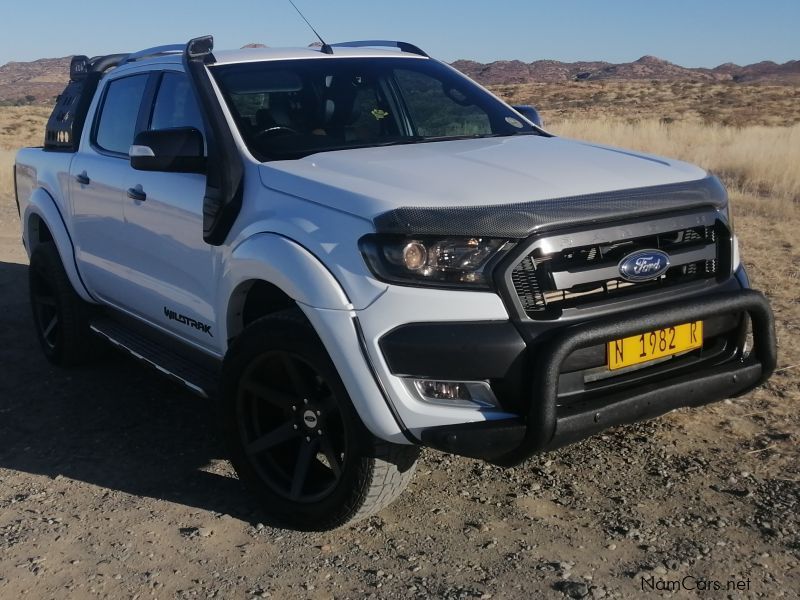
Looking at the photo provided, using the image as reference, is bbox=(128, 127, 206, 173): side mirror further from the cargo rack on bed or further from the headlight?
the cargo rack on bed

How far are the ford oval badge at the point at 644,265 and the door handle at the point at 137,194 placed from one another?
93.5 inches

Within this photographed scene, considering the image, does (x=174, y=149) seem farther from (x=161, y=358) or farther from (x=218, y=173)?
(x=161, y=358)

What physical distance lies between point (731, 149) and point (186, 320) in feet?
41.8

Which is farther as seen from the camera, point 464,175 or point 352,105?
Result: point 352,105

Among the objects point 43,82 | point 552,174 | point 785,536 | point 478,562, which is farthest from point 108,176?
point 43,82

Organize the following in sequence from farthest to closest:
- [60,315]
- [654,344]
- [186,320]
→ [60,315], [186,320], [654,344]

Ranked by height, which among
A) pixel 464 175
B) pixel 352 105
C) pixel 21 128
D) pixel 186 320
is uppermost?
pixel 21 128

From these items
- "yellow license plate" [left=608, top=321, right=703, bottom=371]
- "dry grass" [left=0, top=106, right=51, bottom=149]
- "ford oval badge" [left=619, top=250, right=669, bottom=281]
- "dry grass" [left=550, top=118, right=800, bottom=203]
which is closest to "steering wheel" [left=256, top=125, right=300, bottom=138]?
"ford oval badge" [left=619, top=250, right=669, bottom=281]

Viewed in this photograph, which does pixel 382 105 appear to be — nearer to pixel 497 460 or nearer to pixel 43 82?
pixel 497 460

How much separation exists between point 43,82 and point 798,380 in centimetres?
14409

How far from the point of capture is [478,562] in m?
3.26

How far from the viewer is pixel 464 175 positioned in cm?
335

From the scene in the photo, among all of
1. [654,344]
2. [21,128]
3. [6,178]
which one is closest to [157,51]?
[654,344]

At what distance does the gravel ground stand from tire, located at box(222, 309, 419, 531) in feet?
0.50
